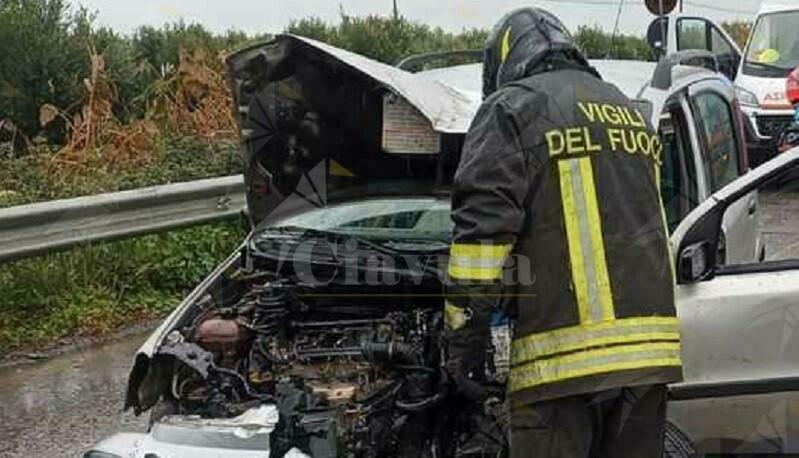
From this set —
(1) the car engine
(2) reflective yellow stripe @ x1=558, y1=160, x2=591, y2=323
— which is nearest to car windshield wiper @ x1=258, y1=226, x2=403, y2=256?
(1) the car engine

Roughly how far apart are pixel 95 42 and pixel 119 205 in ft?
17.2

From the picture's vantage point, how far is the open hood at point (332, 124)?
381 centimetres

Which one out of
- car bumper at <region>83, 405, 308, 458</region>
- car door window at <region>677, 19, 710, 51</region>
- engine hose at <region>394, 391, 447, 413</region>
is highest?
car door window at <region>677, 19, 710, 51</region>

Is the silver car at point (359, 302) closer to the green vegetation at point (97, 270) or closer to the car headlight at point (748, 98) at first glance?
the green vegetation at point (97, 270)

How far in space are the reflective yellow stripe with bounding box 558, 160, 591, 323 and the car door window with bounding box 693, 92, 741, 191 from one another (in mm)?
2173

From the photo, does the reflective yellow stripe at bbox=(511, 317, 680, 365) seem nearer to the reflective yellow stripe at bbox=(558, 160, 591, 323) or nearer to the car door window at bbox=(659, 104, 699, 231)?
the reflective yellow stripe at bbox=(558, 160, 591, 323)

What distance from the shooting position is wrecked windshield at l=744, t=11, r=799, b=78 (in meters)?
12.6

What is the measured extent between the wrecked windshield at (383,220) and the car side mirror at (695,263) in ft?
2.73

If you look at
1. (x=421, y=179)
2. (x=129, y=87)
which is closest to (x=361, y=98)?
(x=421, y=179)

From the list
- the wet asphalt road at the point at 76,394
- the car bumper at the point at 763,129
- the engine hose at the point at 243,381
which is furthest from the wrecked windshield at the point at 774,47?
the engine hose at the point at 243,381

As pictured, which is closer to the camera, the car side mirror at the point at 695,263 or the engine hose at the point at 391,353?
the engine hose at the point at 391,353

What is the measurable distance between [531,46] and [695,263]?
42.7 inches

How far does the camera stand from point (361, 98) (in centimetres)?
403

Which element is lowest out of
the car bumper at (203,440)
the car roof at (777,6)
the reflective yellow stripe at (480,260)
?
the car bumper at (203,440)
